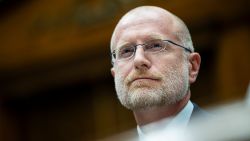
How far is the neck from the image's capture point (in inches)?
23.9

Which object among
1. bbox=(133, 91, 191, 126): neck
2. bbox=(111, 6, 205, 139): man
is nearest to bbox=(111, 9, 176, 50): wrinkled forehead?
bbox=(111, 6, 205, 139): man

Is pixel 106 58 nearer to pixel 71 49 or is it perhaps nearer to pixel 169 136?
pixel 71 49

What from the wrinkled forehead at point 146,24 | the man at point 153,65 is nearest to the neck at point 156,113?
the man at point 153,65

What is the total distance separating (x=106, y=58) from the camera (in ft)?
3.78

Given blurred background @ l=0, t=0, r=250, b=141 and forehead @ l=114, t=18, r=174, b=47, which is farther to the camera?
blurred background @ l=0, t=0, r=250, b=141

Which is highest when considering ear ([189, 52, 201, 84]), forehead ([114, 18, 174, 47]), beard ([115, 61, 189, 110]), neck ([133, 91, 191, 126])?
forehead ([114, 18, 174, 47])

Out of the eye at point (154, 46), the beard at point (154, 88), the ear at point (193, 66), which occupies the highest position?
the eye at point (154, 46)

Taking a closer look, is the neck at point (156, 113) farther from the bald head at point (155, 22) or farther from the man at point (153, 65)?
the bald head at point (155, 22)

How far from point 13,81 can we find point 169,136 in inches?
Answer: 34.5

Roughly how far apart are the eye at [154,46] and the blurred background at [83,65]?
0.27 feet

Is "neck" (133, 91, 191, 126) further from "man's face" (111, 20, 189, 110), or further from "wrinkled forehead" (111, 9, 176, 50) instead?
"wrinkled forehead" (111, 9, 176, 50)

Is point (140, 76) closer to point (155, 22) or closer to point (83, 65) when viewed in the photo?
point (155, 22)

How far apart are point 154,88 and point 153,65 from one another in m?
0.04

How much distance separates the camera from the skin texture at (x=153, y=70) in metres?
0.63
